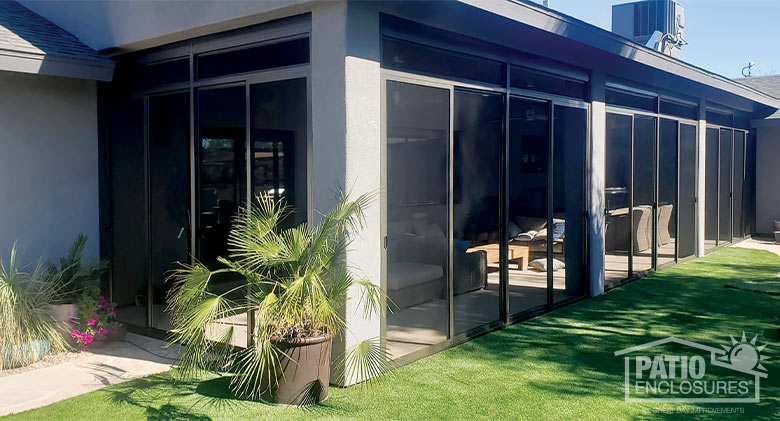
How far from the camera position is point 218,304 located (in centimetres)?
401

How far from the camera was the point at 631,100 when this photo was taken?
29.2 feet

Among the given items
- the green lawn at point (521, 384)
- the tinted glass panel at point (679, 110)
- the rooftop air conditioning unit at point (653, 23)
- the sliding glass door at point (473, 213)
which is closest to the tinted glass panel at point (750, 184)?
the rooftop air conditioning unit at point (653, 23)

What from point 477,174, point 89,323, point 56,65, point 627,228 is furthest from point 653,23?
point 89,323

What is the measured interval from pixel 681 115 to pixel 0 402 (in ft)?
32.3

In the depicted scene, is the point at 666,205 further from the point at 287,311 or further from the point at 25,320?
the point at 25,320

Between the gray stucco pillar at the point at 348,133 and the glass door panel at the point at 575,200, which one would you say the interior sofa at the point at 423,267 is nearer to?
the glass door panel at the point at 575,200

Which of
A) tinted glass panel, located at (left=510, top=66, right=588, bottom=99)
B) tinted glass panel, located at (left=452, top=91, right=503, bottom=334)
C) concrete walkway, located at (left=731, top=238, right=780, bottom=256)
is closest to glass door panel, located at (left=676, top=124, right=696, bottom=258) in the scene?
concrete walkway, located at (left=731, top=238, right=780, bottom=256)

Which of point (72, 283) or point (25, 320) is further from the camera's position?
point (72, 283)

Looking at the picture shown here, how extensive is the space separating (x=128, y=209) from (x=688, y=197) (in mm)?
8966

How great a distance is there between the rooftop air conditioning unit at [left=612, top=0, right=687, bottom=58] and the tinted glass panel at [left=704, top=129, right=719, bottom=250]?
9.10 feet

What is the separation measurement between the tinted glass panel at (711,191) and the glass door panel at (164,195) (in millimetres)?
9569

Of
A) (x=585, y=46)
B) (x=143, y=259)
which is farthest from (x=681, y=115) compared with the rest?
(x=143, y=259)

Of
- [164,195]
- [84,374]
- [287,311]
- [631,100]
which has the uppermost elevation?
[631,100]

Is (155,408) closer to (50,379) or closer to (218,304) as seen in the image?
(218,304)
